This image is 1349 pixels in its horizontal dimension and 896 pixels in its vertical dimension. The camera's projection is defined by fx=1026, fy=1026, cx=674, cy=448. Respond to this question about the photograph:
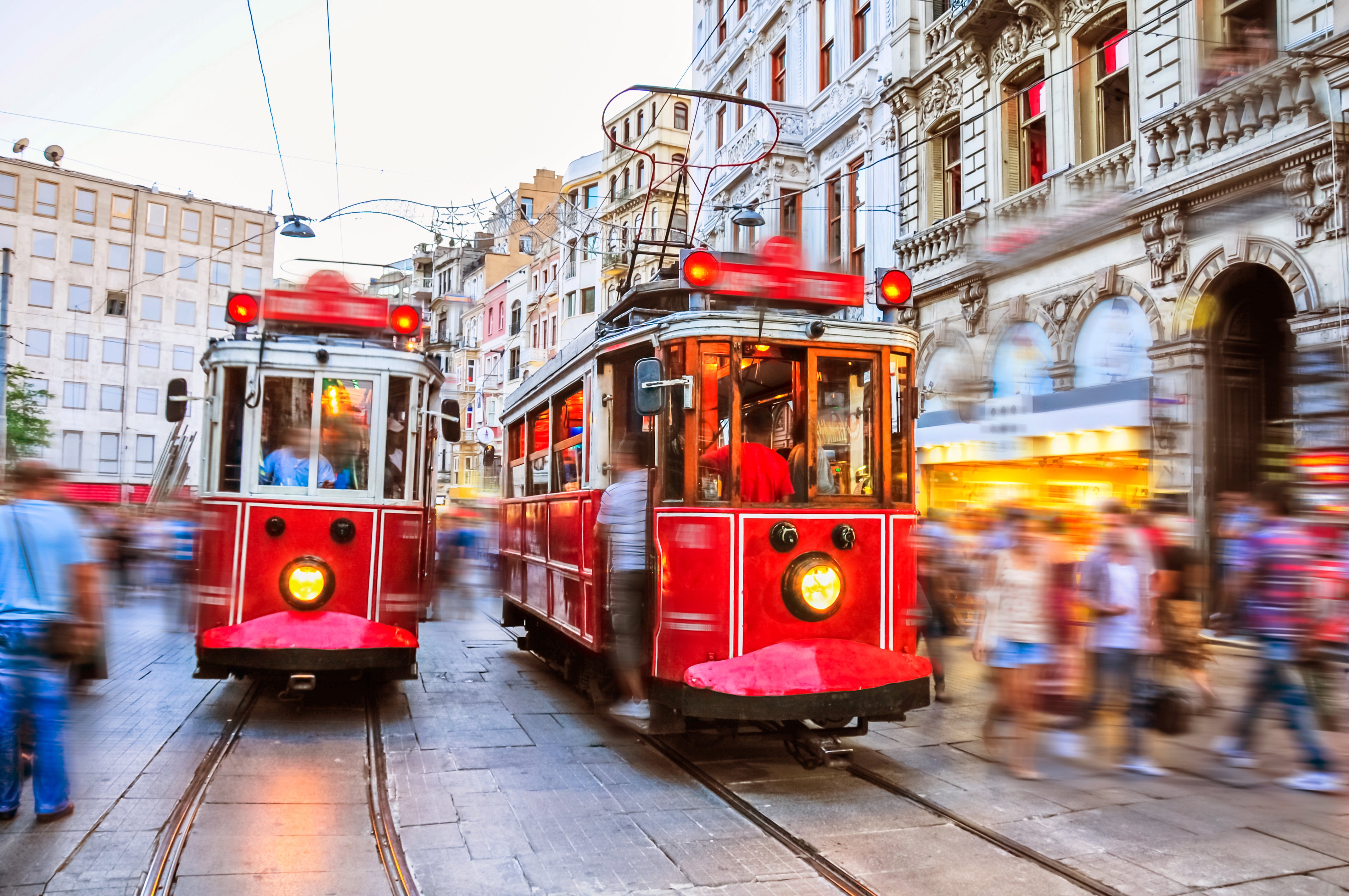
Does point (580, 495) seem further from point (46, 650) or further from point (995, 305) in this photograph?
point (995, 305)

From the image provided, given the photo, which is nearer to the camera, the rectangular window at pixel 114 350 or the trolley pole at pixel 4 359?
the trolley pole at pixel 4 359

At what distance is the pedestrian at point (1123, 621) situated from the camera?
628cm

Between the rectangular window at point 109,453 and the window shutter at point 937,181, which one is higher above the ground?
the window shutter at point 937,181

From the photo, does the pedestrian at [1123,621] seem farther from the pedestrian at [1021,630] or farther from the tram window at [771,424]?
the tram window at [771,424]

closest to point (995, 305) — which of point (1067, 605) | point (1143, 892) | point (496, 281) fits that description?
point (1067, 605)

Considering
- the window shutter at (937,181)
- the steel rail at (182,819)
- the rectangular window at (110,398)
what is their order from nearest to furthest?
the steel rail at (182,819) < the window shutter at (937,181) < the rectangular window at (110,398)

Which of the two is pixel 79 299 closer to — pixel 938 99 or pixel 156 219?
pixel 156 219

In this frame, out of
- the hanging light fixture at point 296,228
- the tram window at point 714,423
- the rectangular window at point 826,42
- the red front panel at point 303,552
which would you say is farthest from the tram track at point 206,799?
the rectangular window at point 826,42

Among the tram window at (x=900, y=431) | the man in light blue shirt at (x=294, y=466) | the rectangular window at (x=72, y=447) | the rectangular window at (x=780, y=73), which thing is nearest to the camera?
the tram window at (x=900, y=431)

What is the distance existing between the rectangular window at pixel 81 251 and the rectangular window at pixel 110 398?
611 centimetres

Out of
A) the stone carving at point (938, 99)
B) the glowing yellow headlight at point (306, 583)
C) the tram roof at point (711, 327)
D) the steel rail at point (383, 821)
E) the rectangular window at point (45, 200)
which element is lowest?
the steel rail at point (383, 821)

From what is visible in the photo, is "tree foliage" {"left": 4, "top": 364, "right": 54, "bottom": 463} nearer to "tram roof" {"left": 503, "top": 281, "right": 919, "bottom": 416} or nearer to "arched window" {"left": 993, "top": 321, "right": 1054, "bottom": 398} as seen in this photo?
"arched window" {"left": 993, "top": 321, "right": 1054, "bottom": 398}

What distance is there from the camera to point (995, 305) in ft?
53.1

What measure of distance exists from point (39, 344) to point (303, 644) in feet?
165
